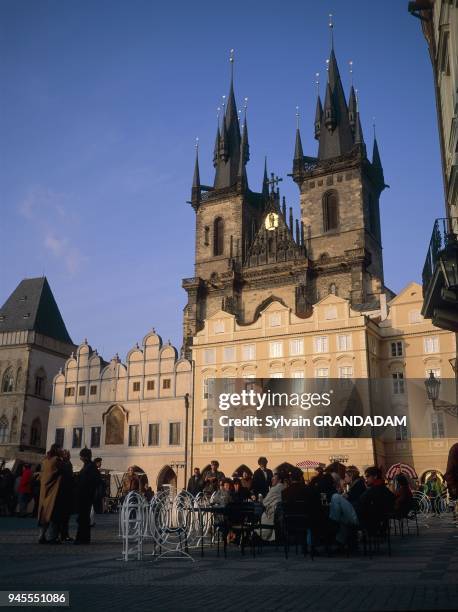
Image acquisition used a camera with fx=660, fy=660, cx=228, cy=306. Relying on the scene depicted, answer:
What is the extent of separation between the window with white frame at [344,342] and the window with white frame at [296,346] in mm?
2182

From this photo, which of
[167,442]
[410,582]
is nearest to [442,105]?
[410,582]

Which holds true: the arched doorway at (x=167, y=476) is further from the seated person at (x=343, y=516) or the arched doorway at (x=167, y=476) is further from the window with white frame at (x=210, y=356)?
the seated person at (x=343, y=516)

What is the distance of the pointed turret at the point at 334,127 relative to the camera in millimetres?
55375

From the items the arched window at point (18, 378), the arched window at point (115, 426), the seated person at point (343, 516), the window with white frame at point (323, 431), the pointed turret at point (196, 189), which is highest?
the pointed turret at point (196, 189)

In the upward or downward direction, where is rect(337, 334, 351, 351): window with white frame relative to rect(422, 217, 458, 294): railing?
upward

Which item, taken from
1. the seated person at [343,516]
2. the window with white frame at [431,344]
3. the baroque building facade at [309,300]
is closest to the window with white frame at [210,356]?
the baroque building facade at [309,300]

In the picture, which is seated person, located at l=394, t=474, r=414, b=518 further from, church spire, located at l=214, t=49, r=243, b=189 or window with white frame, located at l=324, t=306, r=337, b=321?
church spire, located at l=214, t=49, r=243, b=189

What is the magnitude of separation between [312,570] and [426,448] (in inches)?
1160

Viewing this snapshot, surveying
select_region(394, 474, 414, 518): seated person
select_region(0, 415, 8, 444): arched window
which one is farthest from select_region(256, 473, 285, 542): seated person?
select_region(0, 415, 8, 444): arched window

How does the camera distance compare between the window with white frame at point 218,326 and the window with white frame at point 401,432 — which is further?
the window with white frame at point 218,326

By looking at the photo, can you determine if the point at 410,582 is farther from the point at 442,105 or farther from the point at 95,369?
the point at 95,369

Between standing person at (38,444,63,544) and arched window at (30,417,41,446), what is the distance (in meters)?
41.3

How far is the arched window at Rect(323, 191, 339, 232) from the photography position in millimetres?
51594

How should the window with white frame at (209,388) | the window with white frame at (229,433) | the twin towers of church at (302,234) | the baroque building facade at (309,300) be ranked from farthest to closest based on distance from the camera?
the twin towers of church at (302,234), the window with white frame at (209,388), the window with white frame at (229,433), the baroque building facade at (309,300)
